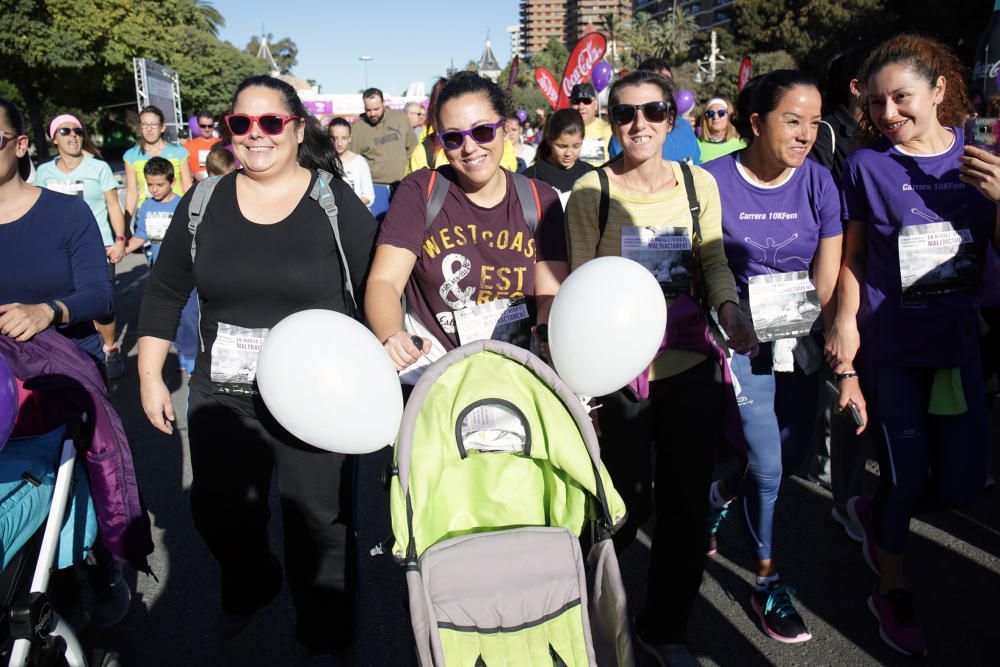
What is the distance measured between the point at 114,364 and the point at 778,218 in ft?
18.1

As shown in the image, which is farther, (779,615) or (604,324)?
(779,615)

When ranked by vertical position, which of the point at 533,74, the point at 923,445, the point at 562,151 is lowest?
the point at 923,445

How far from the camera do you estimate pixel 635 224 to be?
99.3 inches

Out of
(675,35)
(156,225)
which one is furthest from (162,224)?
(675,35)

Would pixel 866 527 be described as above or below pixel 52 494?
below

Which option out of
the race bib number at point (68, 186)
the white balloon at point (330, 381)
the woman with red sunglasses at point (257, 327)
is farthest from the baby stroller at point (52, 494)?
the race bib number at point (68, 186)

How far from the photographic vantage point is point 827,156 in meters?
3.49

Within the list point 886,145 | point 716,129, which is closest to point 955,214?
point 886,145

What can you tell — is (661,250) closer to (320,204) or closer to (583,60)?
(320,204)

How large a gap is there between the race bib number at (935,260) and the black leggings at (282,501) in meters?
2.14

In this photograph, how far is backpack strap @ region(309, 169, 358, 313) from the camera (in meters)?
2.45

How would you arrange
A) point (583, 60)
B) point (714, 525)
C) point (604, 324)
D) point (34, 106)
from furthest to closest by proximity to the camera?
point (34, 106), point (583, 60), point (714, 525), point (604, 324)

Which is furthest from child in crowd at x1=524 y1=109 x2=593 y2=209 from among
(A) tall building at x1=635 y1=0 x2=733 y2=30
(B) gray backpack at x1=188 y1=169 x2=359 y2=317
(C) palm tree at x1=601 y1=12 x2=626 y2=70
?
(A) tall building at x1=635 y1=0 x2=733 y2=30

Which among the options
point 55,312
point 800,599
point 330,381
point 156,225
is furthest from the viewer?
point 156,225
